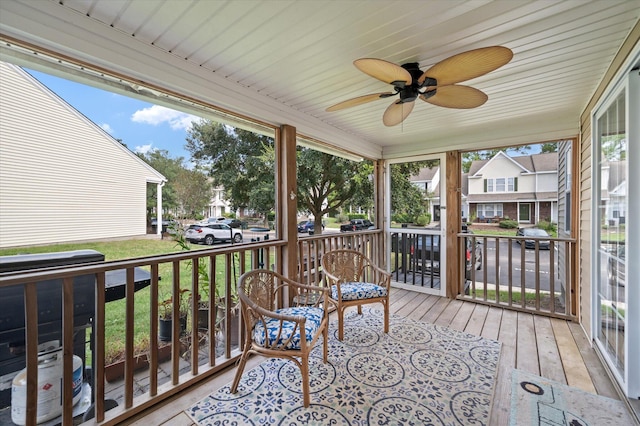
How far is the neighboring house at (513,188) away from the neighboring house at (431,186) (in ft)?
1.65

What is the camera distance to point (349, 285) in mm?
2865

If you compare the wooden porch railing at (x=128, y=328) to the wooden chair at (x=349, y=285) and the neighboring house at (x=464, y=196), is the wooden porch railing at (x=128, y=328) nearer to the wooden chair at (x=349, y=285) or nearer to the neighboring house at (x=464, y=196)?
the wooden chair at (x=349, y=285)

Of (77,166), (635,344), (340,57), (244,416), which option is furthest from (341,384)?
(340,57)

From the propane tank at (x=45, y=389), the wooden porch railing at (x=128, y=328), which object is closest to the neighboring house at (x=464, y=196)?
the wooden porch railing at (x=128, y=328)

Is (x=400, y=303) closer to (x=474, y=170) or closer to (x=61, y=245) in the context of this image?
(x=474, y=170)

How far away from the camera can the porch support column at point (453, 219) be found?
382cm

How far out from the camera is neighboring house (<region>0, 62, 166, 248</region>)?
4.35 feet

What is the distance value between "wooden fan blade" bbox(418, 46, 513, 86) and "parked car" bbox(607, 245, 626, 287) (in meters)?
1.59

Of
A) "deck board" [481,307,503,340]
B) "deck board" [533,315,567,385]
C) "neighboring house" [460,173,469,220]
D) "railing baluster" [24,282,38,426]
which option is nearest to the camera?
"railing baluster" [24,282,38,426]

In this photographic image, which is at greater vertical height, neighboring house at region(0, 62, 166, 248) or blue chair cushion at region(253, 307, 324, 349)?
neighboring house at region(0, 62, 166, 248)

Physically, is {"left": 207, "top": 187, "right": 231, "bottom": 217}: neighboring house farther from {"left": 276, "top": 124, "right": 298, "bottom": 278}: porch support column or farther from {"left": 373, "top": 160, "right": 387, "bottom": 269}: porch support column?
{"left": 373, "top": 160, "right": 387, "bottom": 269}: porch support column

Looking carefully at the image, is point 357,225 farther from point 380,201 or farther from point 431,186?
point 431,186

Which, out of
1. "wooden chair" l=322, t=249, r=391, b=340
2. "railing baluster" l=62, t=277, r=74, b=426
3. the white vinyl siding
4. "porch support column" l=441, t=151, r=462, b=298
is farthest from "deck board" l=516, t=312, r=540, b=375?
"railing baluster" l=62, t=277, r=74, b=426

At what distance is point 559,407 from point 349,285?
1.75 meters
